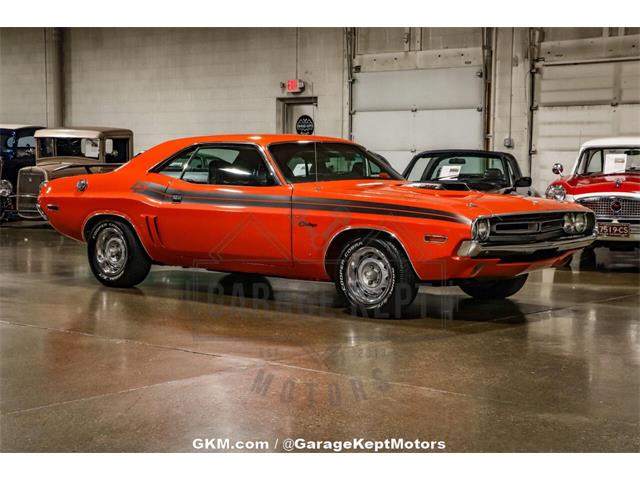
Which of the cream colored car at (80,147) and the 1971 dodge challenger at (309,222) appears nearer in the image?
the 1971 dodge challenger at (309,222)

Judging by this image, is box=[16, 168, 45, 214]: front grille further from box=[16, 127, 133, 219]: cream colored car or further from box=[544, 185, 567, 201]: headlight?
box=[544, 185, 567, 201]: headlight

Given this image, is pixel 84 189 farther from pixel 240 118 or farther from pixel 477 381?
pixel 240 118

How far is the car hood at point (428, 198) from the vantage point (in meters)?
6.83

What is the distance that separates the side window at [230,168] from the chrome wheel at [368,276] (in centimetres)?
104

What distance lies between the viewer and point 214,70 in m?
21.3

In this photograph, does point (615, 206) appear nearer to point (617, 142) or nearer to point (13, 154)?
point (617, 142)

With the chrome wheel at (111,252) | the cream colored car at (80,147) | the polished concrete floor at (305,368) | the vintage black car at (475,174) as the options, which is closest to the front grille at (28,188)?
the cream colored car at (80,147)

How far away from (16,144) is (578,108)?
34.7 ft

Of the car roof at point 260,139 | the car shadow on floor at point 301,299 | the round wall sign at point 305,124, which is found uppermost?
the round wall sign at point 305,124

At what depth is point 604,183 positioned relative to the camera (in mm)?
11242

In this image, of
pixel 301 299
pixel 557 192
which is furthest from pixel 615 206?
pixel 301 299

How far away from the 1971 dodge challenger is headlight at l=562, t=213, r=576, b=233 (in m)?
0.02

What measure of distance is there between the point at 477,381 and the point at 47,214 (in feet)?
18.2

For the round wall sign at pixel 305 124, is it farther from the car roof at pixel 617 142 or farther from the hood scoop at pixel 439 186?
the hood scoop at pixel 439 186
